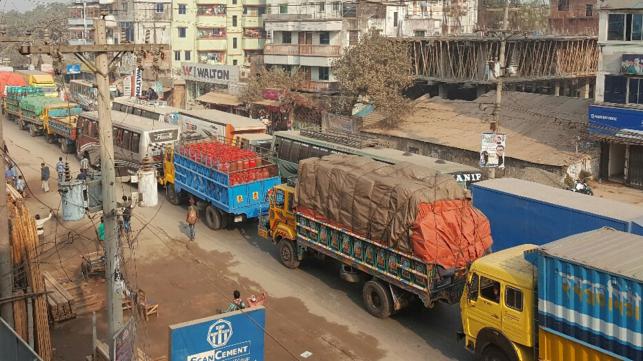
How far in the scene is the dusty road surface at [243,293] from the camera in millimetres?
13984

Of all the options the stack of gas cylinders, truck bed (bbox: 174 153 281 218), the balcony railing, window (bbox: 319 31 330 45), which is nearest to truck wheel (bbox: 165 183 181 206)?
truck bed (bbox: 174 153 281 218)

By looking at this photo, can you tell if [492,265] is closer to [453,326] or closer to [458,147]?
[453,326]

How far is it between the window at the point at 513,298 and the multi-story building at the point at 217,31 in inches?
1966

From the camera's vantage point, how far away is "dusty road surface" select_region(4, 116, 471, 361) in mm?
13984

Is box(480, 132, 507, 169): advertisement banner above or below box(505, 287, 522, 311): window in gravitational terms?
above

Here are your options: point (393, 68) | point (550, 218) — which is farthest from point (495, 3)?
point (550, 218)

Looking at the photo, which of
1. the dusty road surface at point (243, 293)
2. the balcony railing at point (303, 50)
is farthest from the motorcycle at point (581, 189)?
the balcony railing at point (303, 50)

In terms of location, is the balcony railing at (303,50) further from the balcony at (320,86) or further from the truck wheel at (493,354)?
the truck wheel at (493,354)

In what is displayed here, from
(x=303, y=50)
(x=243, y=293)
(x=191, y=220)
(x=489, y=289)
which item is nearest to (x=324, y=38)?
(x=303, y=50)

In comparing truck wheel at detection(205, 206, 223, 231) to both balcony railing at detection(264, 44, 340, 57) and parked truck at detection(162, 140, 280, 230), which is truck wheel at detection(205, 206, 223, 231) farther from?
balcony railing at detection(264, 44, 340, 57)

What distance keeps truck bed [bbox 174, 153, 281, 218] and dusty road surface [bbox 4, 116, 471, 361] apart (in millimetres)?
1040

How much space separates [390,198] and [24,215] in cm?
791

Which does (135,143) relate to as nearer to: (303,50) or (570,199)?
(570,199)

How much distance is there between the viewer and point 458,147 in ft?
99.8
